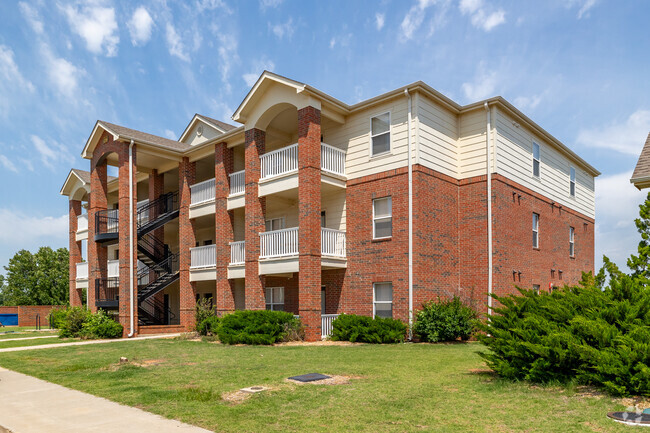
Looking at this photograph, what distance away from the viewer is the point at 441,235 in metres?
20.0

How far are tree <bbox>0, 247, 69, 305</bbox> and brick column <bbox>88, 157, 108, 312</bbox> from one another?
35.1 m

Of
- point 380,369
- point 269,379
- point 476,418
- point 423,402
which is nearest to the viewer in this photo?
point 476,418

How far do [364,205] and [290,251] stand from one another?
3.36 meters

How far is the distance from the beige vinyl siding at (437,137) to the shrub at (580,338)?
34.1ft

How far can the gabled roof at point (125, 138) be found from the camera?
25.3m

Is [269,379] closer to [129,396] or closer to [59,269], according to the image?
[129,396]

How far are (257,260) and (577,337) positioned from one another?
49.0 feet

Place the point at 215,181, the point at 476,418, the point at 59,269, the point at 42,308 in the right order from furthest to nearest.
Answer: the point at 59,269
the point at 42,308
the point at 215,181
the point at 476,418

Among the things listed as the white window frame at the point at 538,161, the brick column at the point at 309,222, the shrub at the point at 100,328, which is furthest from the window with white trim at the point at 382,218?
the shrub at the point at 100,328

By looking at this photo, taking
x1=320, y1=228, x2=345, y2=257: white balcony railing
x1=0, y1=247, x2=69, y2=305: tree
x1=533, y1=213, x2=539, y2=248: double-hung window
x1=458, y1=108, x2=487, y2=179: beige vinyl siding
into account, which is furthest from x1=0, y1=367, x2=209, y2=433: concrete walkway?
x1=0, y1=247, x2=69, y2=305: tree

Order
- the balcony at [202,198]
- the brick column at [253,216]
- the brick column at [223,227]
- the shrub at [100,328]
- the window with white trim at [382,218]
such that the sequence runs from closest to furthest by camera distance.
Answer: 1. the window with white trim at [382,218]
2. the brick column at [253,216]
3. the shrub at [100,328]
4. the brick column at [223,227]
5. the balcony at [202,198]

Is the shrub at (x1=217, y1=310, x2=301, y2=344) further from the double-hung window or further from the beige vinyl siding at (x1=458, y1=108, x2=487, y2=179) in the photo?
the double-hung window

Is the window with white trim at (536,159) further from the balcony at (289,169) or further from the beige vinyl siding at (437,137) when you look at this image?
the balcony at (289,169)

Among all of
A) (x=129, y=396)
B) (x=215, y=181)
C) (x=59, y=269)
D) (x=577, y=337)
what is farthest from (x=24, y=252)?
(x=577, y=337)
